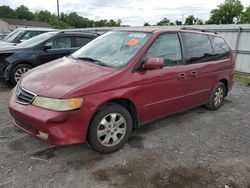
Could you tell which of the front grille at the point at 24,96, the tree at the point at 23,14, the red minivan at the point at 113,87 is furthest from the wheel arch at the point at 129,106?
the tree at the point at 23,14

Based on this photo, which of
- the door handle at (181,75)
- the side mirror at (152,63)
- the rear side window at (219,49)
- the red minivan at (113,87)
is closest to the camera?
the red minivan at (113,87)

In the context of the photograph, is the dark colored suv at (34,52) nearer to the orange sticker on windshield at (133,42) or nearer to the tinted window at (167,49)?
the orange sticker on windshield at (133,42)

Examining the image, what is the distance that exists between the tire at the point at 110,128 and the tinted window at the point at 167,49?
40.4 inches

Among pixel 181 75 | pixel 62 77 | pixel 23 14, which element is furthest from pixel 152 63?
pixel 23 14

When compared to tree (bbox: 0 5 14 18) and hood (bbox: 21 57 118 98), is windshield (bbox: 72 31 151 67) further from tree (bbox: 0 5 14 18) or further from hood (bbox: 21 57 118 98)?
tree (bbox: 0 5 14 18)

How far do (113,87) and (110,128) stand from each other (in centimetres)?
58

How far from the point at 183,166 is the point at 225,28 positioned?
30.6ft


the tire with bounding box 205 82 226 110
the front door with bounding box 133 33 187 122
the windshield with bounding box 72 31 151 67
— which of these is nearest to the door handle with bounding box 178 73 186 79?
the front door with bounding box 133 33 187 122

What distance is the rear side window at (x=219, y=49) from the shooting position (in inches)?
208

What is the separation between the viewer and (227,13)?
52.8m

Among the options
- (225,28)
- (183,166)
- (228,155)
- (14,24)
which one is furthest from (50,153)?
(14,24)

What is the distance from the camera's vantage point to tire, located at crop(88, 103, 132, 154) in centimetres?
329

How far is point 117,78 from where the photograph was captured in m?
3.41

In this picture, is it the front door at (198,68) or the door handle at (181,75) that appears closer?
the door handle at (181,75)
